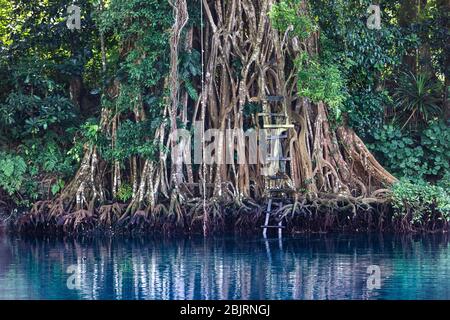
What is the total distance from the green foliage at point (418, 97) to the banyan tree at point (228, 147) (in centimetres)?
207

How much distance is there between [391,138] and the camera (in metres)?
21.1

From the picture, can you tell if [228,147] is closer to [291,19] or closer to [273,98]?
[273,98]

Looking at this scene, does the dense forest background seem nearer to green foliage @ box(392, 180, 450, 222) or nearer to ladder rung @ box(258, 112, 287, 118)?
green foliage @ box(392, 180, 450, 222)

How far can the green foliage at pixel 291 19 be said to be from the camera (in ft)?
59.6

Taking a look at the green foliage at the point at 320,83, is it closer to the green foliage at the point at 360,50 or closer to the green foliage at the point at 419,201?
the green foliage at the point at 360,50

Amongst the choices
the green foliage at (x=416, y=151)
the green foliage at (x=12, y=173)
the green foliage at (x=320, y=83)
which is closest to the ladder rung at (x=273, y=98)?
the green foliage at (x=320, y=83)

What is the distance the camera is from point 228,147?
19562 mm

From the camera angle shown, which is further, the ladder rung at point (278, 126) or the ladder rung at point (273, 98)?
the ladder rung at point (273, 98)

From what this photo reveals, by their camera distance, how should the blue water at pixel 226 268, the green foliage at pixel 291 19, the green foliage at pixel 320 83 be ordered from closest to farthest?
the blue water at pixel 226 268 → the green foliage at pixel 291 19 → the green foliage at pixel 320 83

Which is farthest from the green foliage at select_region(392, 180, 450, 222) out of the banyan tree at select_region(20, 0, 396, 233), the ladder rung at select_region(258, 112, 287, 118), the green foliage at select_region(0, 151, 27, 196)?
the green foliage at select_region(0, 151, 27, 196)

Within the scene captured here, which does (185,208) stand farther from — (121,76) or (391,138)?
(391,138)

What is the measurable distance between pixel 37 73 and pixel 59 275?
6.69 m

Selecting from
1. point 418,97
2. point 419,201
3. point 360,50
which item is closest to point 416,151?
point 418,97
